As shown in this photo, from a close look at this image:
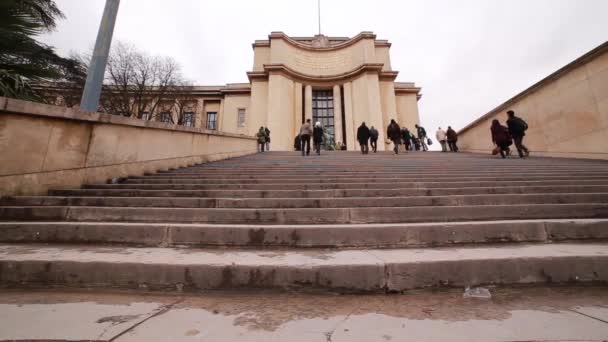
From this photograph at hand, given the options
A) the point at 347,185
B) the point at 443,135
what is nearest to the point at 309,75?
the point at 443,135

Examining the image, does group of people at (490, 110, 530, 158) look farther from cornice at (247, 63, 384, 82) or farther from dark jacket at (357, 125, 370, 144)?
cornice at (247, 63, 384, 82)

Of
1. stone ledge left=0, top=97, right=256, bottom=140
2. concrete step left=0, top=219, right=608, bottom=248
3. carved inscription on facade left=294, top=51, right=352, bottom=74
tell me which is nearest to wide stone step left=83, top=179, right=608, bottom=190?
stone ledge left=0, top=97, right=256, bottom=140

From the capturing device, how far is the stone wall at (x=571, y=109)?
7.60m

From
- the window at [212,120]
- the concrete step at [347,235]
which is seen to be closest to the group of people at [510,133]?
the concrete step at [347,235]

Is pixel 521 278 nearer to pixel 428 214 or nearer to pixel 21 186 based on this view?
pixel 428 214

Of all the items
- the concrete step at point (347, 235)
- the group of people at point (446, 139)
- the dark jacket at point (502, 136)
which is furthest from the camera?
the group of people at point (446, 139)

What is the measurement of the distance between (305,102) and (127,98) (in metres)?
15.1

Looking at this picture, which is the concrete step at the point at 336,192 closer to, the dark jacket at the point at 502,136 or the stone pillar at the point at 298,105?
the dark jacket at the point at 502,136

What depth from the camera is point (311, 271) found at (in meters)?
1.79

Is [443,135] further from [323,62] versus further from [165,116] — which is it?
[165,116]

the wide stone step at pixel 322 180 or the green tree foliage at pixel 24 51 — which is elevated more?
the green tree foliage at pixel 24 51

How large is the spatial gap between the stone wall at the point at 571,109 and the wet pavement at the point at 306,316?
9.83m

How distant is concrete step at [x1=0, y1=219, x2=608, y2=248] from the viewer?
241 cm

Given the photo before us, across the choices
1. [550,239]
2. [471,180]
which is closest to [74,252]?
[550,239]
